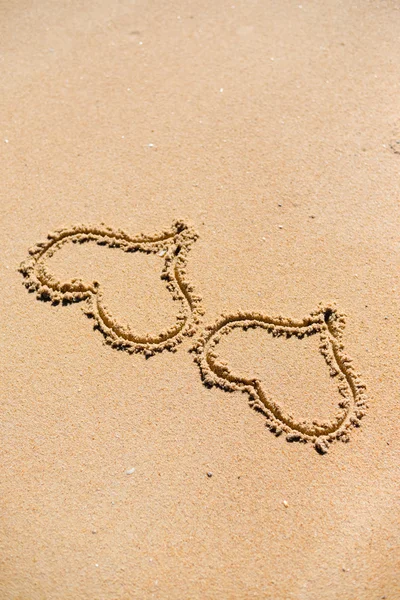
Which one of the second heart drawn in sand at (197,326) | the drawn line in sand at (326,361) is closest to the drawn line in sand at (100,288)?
the second heart drawn in sand at (197,326)

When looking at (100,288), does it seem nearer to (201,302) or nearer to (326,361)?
(201,302)

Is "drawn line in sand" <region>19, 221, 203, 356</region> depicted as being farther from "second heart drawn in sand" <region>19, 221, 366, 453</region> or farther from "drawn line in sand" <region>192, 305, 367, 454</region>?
"drawn line in sand" <region>192, 305, 367, 454</region>

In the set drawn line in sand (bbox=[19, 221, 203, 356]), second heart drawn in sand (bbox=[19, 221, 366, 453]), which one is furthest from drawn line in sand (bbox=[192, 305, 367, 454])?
drawn line in sand (bbox=[19, 221, 203, 356])

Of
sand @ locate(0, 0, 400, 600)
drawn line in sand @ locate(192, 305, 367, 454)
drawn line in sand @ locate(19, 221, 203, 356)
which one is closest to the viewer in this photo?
sand @ locate(0, 0, 400, 600)

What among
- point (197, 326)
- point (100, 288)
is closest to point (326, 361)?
point (197, 326)

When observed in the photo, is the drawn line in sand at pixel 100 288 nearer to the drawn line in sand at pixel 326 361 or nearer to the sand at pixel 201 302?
the sand at pixel 201 302

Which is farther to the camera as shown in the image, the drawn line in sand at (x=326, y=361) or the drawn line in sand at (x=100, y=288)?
the drawn line in sand at (x=100, y=288)

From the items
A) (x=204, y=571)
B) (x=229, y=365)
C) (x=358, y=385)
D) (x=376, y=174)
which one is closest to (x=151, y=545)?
Answer: (x=204, y=571)

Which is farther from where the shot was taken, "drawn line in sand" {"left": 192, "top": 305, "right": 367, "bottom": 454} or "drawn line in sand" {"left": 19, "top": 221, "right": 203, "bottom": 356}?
"drawn line in sand" {"left": 19, "top": 221, "right": 203, "bottom": 356}
